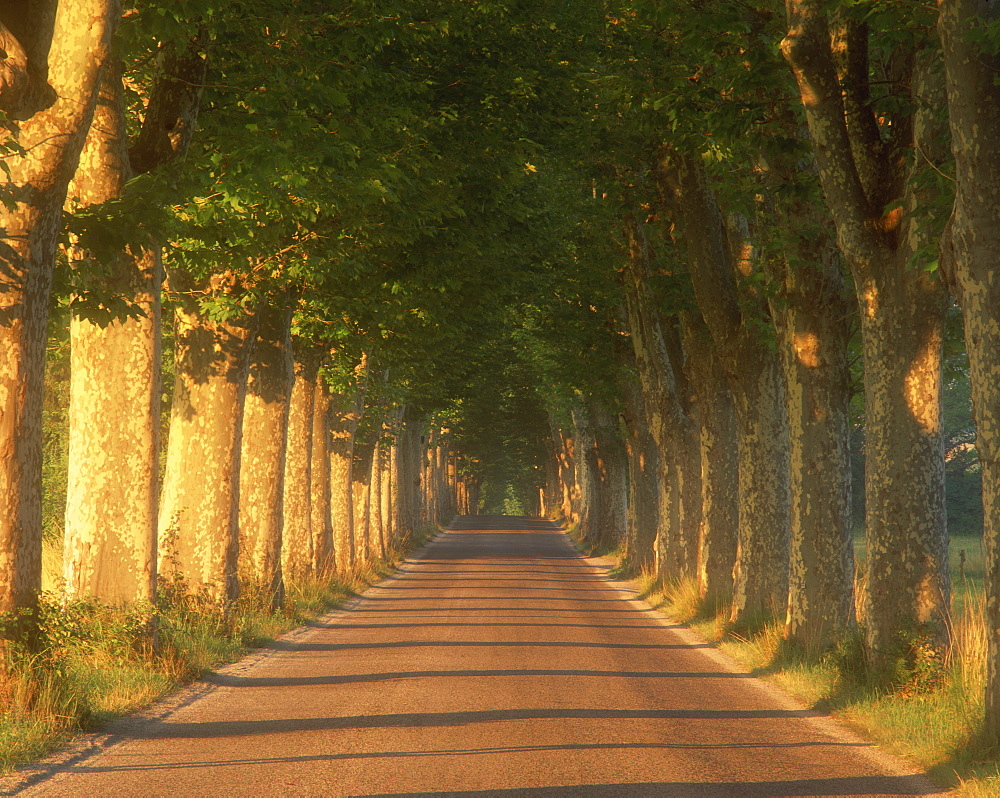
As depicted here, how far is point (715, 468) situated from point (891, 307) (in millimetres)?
9408

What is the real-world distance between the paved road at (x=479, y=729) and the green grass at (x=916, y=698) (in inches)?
11.1

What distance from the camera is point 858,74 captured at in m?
11.9

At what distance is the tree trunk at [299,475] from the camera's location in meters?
23.6

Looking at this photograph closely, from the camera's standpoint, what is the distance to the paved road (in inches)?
300

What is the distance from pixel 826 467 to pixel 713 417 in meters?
7.18

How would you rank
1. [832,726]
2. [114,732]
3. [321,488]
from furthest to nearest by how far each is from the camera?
[321,488], [832,726], [114,732]

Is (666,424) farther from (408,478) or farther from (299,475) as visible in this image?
(408,478)

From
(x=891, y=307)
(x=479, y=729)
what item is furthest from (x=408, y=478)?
(x=479, y=729)

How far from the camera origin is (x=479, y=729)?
381 inches

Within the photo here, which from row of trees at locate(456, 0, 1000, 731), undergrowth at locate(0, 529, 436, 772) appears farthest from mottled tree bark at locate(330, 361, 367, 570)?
undergrowth at locate(0, 529, 436, 772)

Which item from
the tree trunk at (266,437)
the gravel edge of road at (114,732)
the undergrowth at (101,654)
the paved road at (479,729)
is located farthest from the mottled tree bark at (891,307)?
the tree trunk at (266,437)

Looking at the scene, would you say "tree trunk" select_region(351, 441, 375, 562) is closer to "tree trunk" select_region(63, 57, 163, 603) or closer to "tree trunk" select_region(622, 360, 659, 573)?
"tree trunk" select_region(622, 360, 659, 573)

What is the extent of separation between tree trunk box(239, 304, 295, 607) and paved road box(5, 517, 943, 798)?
86.9 inches

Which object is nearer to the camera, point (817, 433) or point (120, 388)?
point (120, 388)
